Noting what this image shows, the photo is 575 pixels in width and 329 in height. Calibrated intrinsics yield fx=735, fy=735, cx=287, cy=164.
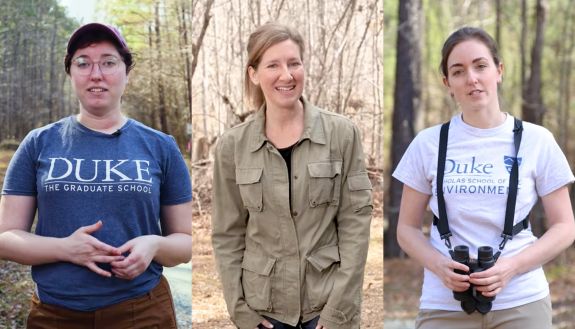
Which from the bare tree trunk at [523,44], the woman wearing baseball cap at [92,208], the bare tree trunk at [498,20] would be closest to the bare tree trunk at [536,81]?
the bare tree trunk at [523,44]

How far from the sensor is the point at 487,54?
268 cm

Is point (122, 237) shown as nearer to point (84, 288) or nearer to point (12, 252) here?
point (84, 288)

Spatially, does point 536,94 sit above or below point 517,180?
above

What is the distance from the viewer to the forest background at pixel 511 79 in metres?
7.64

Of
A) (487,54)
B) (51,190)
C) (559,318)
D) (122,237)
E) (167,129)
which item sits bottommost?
(559,318)

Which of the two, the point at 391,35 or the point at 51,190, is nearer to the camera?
the point at 51,190

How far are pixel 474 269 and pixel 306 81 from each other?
1.35 meters

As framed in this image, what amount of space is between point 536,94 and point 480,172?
554 centimetres

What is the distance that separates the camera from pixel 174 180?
125 inches

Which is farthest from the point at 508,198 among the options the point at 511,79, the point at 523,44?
the point at 511,79

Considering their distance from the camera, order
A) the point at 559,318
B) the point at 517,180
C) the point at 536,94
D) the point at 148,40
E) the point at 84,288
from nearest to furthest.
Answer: the point at 517,180, the point at 84,288, the point at 148,40, the point at 559,318, the point at 536,94

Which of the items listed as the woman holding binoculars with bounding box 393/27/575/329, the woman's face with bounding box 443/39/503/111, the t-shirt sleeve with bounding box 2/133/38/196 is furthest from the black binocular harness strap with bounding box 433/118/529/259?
the t-shirt sleeve with bounding box 2/133/38/196

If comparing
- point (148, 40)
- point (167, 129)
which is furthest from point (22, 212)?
point (148, 40)

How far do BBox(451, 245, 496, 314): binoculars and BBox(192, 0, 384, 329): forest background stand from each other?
98 cm
